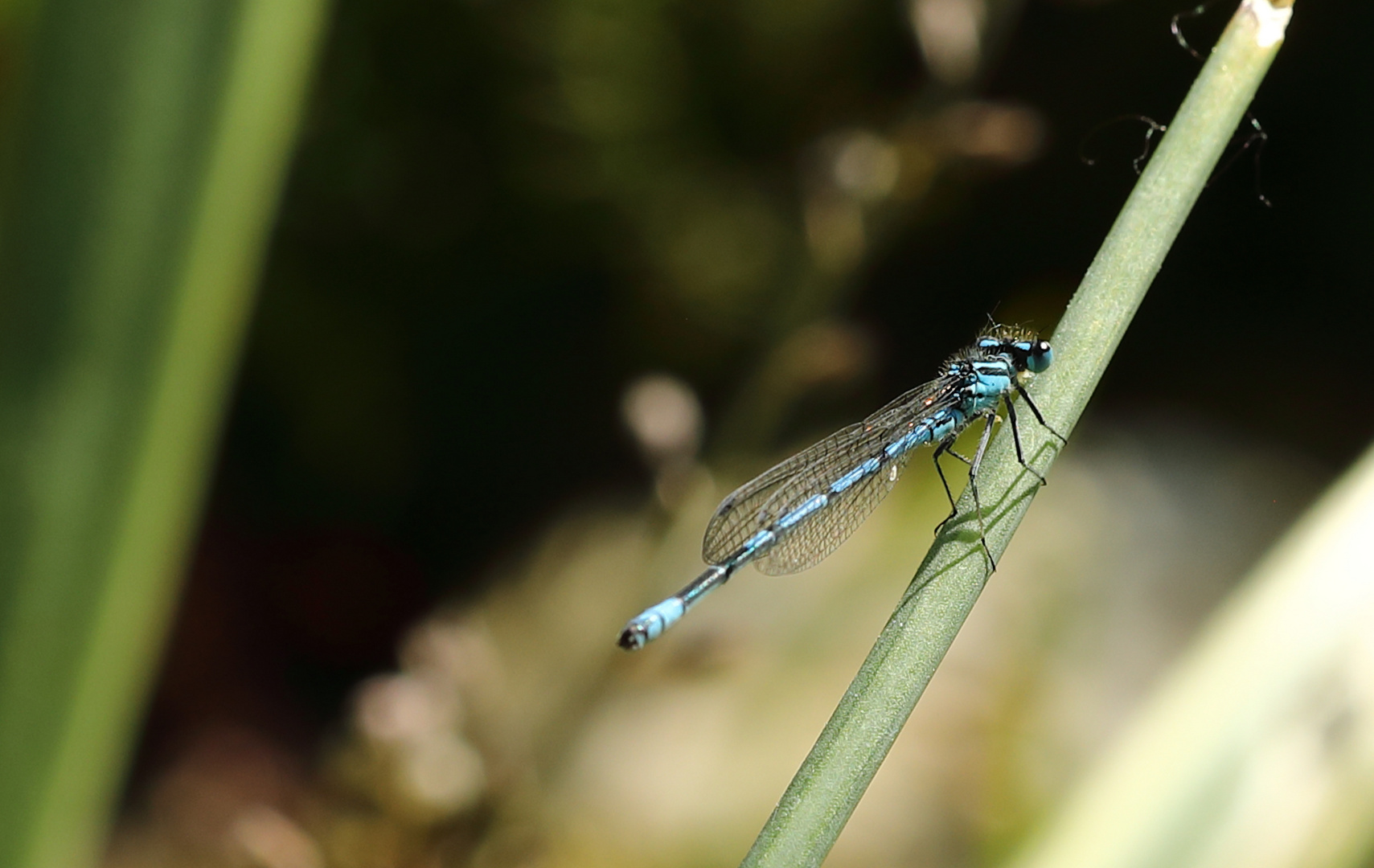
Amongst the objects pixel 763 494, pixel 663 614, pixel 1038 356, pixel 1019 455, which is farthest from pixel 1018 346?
pixel 1019 455

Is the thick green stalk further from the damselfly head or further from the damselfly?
the damselfly head

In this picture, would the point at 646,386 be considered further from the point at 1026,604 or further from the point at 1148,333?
the point at 1148,333

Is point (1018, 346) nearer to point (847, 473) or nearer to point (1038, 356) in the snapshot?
point (1038, 356)

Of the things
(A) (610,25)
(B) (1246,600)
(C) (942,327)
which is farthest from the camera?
(C) (942,327)

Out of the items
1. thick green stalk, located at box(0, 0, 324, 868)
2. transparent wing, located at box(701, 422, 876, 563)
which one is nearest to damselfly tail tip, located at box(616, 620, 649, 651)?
transparent wing, located at box(701, 422, 876, 563)

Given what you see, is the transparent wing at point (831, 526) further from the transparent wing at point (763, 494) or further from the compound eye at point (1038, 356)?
the compound eye at point (1038, 356)

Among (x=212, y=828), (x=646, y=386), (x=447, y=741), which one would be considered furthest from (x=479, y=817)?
(x=212, y=828)
